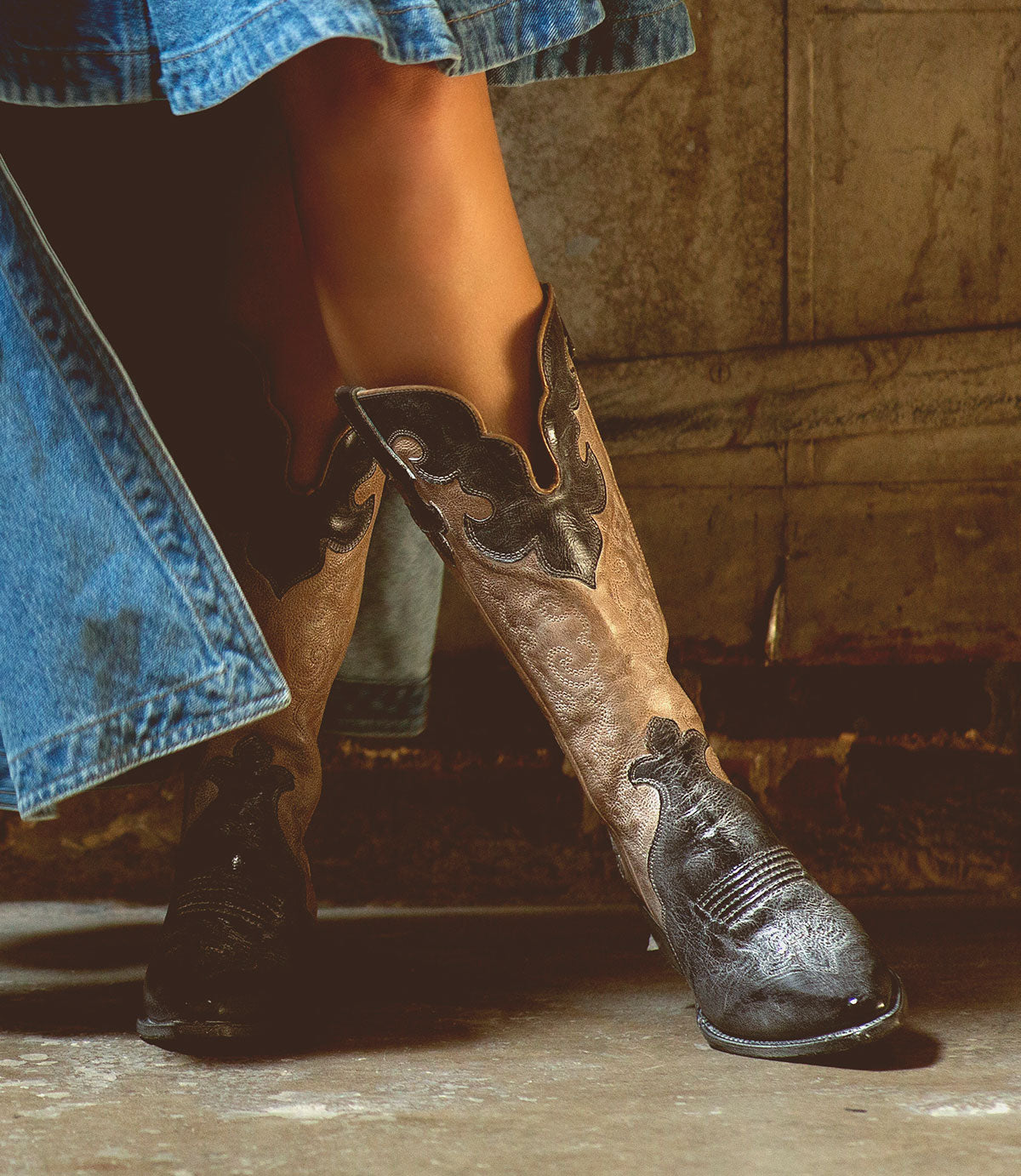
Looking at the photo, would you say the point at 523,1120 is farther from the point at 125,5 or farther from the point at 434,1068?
the point at 125,5

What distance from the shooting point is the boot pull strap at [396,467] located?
0.87 m

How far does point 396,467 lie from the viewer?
0.89 meters

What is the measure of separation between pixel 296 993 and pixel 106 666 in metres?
0.32

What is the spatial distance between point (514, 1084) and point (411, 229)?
599mm

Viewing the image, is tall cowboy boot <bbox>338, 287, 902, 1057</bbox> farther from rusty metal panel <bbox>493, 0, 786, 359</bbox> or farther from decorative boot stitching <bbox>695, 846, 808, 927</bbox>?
rusty metal panel <bbox>493, 0, 786, 359</bbox>

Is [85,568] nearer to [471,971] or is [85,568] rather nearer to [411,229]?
[411,229]

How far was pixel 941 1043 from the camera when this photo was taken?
0.80 m

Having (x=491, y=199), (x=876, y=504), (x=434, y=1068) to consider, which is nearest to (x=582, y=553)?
(x=491, y=199)
